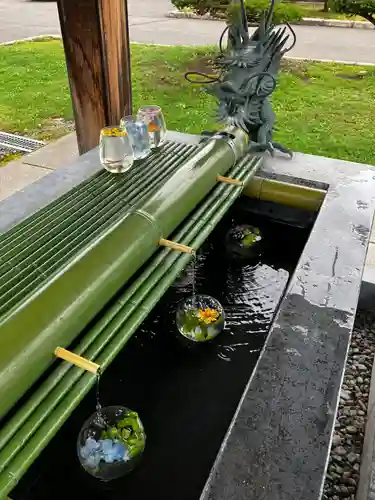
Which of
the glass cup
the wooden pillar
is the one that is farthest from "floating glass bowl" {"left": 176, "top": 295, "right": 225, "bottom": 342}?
the wooden pillar

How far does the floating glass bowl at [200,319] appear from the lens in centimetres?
194

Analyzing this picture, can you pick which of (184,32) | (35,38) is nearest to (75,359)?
(35,38)

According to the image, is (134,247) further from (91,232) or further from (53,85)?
(53,85)

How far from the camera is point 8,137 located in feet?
16.0

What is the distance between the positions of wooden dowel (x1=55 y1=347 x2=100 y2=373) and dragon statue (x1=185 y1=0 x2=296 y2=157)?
1.59 metres

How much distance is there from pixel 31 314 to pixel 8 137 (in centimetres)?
416

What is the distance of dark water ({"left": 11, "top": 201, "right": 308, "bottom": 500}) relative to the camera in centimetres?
154

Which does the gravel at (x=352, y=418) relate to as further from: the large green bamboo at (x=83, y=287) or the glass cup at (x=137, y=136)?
the glass cup at (x=137, y=136)

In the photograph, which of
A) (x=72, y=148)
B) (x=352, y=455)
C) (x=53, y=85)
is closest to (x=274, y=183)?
(x=352, y=455)

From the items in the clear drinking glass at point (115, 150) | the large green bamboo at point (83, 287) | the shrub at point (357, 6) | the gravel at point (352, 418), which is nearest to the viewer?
the large green bamboo at point (83, 287)

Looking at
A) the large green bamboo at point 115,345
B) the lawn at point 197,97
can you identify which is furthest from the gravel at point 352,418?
the lawn at point 197,97

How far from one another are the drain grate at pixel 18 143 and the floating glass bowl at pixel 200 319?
3152mm

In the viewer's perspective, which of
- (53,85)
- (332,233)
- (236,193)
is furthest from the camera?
(53,85)

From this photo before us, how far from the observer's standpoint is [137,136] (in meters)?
2.29
